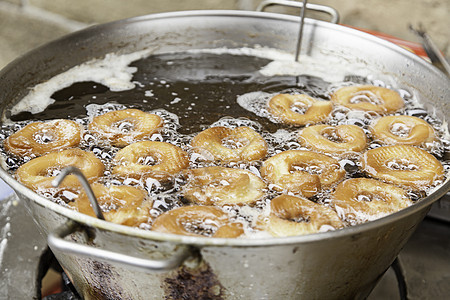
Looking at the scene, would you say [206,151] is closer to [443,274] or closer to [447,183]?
[447,183]

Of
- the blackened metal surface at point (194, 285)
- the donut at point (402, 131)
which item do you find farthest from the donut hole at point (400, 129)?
the blackened metal surface at point (194, 285)

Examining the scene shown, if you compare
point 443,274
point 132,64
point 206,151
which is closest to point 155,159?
point 206,151

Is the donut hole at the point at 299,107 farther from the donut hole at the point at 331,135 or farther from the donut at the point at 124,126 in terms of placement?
the donut at the point at 124,126

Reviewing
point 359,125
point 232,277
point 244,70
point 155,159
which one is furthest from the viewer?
point 244,70

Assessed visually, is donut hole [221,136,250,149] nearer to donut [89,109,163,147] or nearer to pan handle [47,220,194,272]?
donut [89,109,163,147]

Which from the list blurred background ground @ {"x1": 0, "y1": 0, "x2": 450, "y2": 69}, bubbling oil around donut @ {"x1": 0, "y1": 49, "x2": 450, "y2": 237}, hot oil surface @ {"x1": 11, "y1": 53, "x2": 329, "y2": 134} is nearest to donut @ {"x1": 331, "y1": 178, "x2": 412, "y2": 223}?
bubbling oil around donut @ {"x1": 0, "y1": 49, "x2": 450, "y2": 237}
